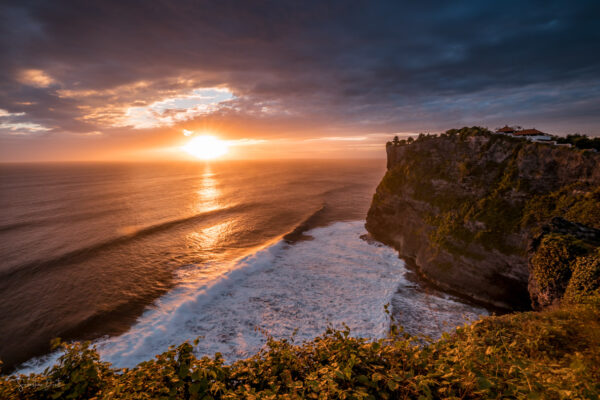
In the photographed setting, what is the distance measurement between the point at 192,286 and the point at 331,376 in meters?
21.3

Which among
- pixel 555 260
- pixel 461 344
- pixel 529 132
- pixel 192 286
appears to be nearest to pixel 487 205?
pixel 555 260

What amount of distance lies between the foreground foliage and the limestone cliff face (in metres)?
16.1

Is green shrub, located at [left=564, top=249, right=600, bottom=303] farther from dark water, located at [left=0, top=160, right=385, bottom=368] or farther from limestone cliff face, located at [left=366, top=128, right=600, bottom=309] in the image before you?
dark water, located at [left=0, top=160, right=385, bottom=368]

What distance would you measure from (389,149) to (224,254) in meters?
26.7

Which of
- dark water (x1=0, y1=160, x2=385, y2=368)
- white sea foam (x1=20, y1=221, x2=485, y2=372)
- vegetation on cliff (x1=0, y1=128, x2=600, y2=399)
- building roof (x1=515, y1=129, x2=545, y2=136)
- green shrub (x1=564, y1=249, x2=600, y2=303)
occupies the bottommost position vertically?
white sea foam (x1=20, y1=221, x2=485, y2=372)

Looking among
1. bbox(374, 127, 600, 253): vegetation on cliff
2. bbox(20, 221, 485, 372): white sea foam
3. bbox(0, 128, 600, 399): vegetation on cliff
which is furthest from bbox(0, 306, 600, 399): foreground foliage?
bbox(374, 127, 600, 253): vegetation on cliff

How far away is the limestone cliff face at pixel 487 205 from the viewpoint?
17344mm

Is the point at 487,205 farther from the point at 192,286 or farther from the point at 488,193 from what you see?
the point at 192,286

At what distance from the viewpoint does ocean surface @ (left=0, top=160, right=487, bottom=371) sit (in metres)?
15.9

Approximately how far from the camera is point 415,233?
27.6 m

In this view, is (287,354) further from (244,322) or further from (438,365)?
(244,322)

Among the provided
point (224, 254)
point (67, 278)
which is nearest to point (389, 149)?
point (224, 254)

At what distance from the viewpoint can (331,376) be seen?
11.3ft

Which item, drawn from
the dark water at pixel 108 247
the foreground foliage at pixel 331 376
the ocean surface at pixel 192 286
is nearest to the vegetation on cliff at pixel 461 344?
the foreground foliage at pixel 331 376
